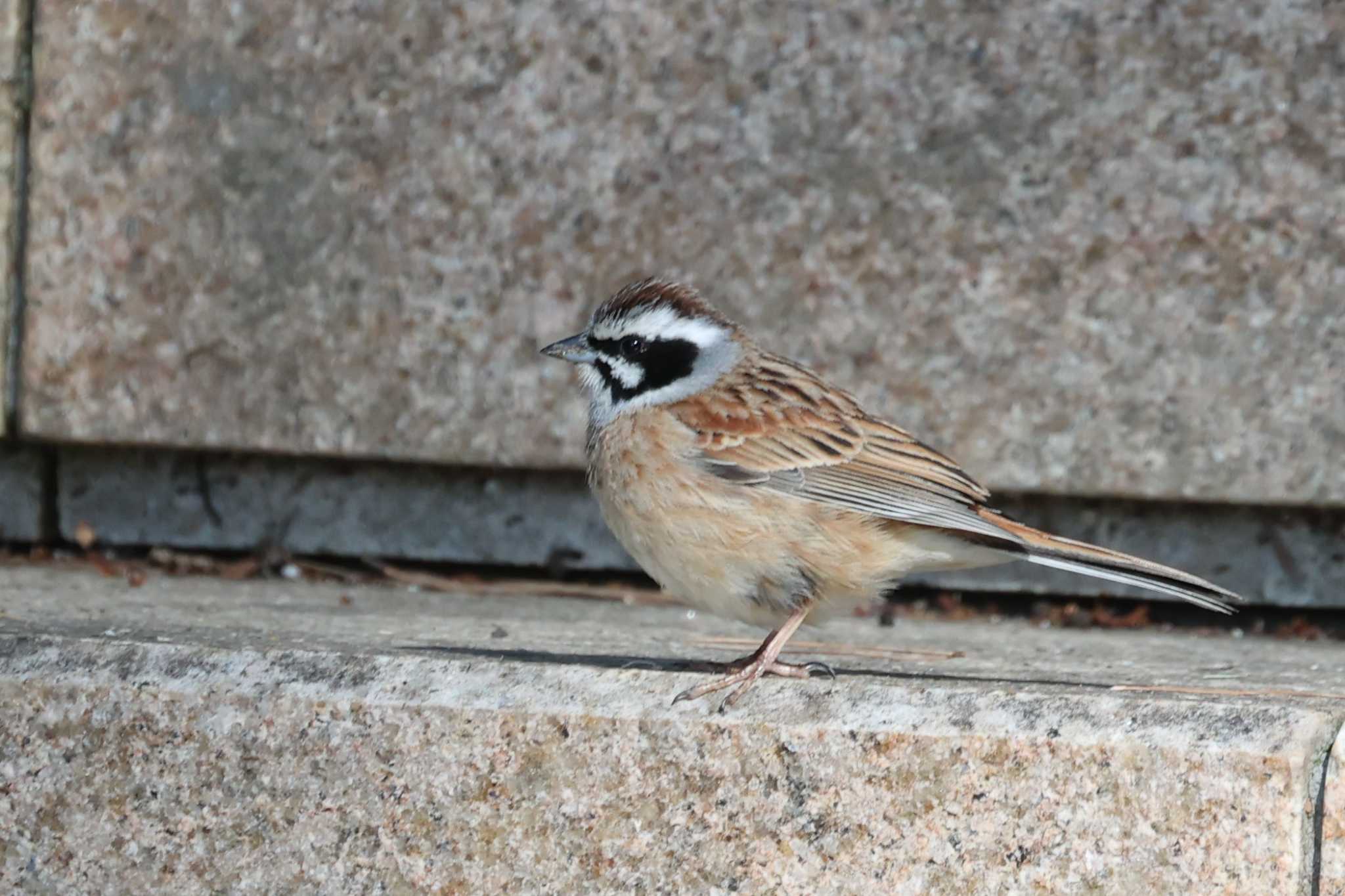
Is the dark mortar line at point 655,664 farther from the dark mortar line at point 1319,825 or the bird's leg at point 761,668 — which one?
the dark mortar line at point 1319,825

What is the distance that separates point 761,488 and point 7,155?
7.66ft

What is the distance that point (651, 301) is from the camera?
12.9ft

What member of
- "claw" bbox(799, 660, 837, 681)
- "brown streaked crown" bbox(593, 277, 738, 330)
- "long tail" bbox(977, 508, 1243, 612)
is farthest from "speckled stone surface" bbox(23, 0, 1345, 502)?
"claw" bbox(799, 660, 837, 681)

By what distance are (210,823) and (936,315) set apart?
2.36 meters

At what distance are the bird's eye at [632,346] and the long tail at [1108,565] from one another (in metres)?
0.87

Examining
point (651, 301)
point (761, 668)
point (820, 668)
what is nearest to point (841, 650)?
point (820, 668)

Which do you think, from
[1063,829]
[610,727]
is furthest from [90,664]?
[1063,829]

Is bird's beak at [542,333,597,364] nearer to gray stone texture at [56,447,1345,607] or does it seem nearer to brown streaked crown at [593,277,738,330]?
brown streaked crown at [593,277,738,330]

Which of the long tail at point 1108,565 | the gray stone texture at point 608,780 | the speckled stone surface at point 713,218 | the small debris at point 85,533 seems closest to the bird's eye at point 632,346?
the speckled stone surface at point 713,218

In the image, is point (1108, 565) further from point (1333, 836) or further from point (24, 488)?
point (24, 488)

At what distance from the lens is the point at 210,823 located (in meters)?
2.95

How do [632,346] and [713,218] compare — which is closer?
[632,346]

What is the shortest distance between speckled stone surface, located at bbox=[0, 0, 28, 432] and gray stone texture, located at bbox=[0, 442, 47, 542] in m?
0.21

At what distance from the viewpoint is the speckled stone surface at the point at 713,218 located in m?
4.37
